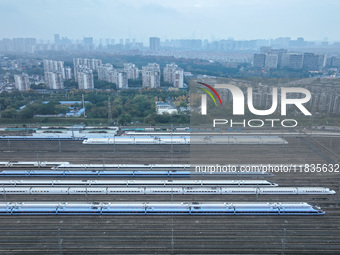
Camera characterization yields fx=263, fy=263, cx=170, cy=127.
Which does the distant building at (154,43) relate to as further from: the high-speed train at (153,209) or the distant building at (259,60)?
the high-speed train at (153,209)

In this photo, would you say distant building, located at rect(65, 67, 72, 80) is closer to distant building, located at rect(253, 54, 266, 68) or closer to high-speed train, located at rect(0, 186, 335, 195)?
high-speed train, located at rect(0, 186, 335, 195)

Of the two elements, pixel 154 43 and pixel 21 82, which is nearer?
pixel 21 82

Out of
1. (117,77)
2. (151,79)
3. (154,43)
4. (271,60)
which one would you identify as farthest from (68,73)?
(154,43)

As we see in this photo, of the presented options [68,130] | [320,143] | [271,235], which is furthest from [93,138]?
[320,143]

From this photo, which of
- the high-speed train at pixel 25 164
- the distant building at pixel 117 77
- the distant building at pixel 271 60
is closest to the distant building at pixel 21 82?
the distant building at pixel 117 77

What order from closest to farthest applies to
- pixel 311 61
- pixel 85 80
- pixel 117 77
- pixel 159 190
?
1. pixel 159 190
2. pixel 85 80
3. pixel 117 77
4. pixel 311 61

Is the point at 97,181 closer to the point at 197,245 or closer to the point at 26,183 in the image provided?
the point at 26,183

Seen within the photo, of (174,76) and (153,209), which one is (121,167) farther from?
(174,76)

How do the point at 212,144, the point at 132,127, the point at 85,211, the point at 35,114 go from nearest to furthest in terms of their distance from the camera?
the point at 85,211 → the point at 212,144 → the point at 132,127 → the point at 35,114

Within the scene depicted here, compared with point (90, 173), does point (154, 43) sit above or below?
above
